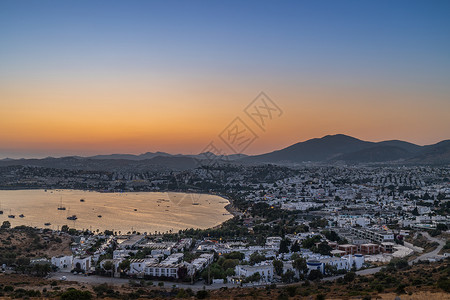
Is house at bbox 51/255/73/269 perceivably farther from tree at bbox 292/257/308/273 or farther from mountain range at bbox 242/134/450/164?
mountain range at bbox 242/134/450/164

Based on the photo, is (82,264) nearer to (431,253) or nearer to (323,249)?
(323,249)

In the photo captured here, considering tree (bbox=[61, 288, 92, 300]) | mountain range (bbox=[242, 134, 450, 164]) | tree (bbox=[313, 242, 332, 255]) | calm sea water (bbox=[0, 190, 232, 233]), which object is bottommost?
calm sea water (bbox=[0, 190, 232, 233])

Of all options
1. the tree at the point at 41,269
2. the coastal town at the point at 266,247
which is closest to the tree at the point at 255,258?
the coastal town at the point at 266,247

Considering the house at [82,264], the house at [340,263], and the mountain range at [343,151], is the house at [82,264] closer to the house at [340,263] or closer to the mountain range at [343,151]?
the house at [340,263]

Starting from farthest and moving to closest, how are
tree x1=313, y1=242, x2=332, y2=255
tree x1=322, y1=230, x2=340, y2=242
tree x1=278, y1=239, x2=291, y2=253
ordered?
tree x1=322, y1=230, x2=340, y2=242
tree x1=278, y1=239, x2=291, y2=253
tree x1=313, y1=242, x2=332, y2=255

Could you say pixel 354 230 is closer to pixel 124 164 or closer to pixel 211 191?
pixel 211 191

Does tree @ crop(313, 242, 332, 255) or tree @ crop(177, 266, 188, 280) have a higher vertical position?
tree @ crop(313, 242, 332, 255)

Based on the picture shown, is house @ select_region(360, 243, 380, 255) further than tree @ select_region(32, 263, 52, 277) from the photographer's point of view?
Yes

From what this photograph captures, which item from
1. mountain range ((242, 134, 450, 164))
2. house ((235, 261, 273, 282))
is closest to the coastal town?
house ((235, 261, 273, 282))

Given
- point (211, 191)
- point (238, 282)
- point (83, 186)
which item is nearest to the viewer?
point (238, 282)

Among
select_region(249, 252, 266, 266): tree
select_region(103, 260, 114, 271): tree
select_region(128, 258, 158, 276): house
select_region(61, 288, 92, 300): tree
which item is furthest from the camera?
select_region(249, 252, 266, 266): tree

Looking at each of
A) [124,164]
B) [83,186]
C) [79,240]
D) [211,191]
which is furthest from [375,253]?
[124,164]
